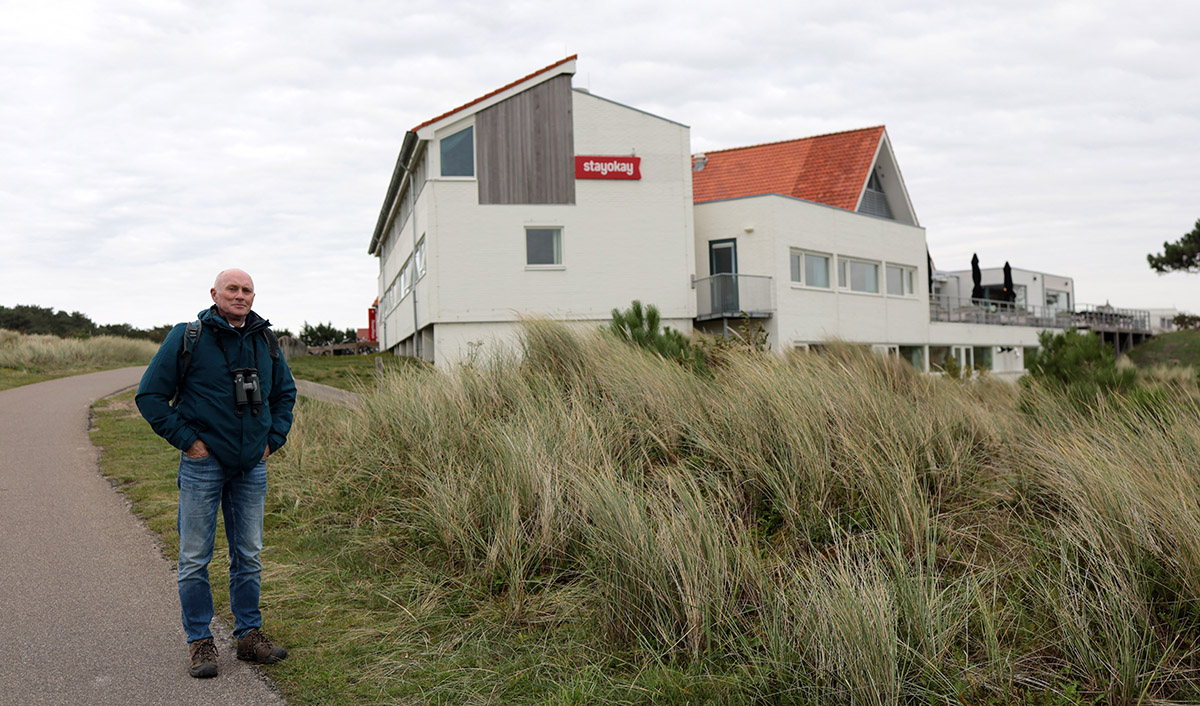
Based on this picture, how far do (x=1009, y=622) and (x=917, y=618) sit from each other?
718mm

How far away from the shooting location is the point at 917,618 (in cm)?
385

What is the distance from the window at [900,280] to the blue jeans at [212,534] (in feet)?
105

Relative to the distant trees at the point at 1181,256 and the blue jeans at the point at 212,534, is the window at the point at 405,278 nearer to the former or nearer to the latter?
the blue jeans at the point at 212,534

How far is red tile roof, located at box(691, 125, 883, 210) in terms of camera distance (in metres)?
33.5

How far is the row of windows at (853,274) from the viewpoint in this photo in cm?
3002

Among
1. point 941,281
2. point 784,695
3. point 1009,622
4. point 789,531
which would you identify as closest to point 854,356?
point 789,531

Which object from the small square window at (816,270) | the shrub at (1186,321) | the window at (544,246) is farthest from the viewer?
the shrub at (1186,321)

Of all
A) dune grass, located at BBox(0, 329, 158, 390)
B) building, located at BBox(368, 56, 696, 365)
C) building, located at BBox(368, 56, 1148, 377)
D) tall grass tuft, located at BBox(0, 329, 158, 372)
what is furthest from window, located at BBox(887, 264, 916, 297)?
tall grass tuft, located at BBox(0, 329, 158, 372)

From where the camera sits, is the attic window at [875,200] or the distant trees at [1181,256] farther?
the distant trees at [1181,256]

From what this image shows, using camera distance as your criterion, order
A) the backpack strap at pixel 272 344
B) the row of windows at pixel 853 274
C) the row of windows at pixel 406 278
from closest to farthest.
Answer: the backpack strap at pixel 272 344
the row of windows at pixel 406 278
the row of windows at pixel 853 274

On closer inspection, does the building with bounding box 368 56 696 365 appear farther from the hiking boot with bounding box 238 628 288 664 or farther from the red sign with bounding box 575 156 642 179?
the hiking boot with bounding box 238 628 288 664

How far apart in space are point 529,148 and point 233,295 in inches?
886

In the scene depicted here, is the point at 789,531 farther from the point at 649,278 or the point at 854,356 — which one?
the point at 649,278

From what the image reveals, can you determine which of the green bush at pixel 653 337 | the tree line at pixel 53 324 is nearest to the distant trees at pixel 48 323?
the tree line at pixel 53 324
